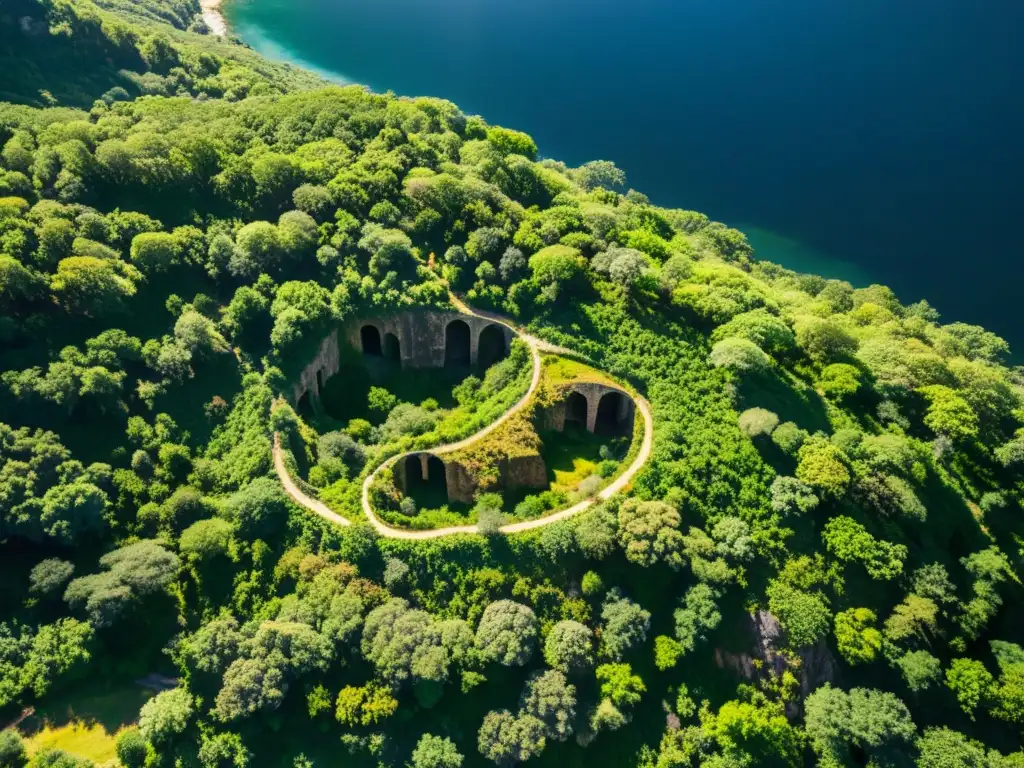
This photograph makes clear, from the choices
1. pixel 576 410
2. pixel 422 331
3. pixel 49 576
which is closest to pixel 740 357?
pixel 576 410

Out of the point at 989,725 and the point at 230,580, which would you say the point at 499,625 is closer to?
the point at 230,580

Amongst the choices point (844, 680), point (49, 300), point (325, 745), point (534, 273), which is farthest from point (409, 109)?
point (844, 680)

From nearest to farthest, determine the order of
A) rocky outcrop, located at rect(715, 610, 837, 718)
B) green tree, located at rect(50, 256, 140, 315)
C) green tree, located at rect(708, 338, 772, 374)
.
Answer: rocky outcrop, located at rect(715, 610, 837, 718) < green tree, located at rect(708, 338, 772, 374) < green tree, located at rect(50, 256, 140, 315)

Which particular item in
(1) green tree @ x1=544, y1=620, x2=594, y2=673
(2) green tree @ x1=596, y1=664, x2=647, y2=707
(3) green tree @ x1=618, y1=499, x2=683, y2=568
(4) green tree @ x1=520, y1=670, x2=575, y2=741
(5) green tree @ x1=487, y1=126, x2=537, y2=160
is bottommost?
(4) green tree @ x1=520, y1=670, x2=575, y2=741

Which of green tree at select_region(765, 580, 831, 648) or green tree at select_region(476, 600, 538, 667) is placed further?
green tree at select_region(765, 580, 831, 648)

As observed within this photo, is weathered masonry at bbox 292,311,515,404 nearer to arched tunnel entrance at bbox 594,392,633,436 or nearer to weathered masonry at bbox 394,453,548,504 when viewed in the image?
arched tunnel entrance at bbox 594,392,633,436

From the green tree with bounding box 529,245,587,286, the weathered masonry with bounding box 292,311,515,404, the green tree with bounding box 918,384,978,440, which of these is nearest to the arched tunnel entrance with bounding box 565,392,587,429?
the weathered masonry with bounding box 292,311,515,404

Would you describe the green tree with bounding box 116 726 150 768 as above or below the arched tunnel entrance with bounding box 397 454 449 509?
below

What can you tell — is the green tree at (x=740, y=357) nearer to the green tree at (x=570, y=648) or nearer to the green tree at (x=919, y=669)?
the green tree at (x=919, y=669)

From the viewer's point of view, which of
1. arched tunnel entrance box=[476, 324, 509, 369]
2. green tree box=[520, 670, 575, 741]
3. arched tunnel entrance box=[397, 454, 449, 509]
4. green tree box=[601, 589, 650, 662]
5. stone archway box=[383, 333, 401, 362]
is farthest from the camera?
stone archway box=[383, 333, 401, 362]
